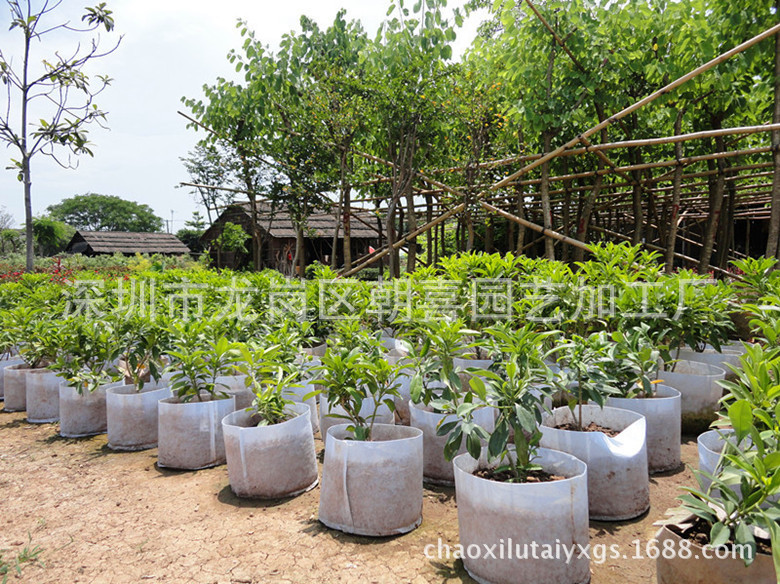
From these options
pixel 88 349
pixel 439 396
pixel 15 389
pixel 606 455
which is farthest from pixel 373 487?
pixel 15 389

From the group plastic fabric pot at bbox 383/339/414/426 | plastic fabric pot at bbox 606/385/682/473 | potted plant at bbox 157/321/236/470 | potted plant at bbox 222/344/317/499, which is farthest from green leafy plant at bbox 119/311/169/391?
plastic fabric pot at bbox 606/385/682/473

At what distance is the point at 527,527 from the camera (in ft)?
6.24

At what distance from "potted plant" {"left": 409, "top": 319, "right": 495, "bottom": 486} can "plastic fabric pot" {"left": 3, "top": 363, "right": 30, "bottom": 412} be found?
12.8 ft

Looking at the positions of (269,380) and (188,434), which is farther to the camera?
(188,434)

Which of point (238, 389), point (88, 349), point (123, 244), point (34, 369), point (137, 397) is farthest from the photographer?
point (123, 244)

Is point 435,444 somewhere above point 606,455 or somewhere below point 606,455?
below

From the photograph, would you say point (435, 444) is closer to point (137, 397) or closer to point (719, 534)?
point (719, 534)

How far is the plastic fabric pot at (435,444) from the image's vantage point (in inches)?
111

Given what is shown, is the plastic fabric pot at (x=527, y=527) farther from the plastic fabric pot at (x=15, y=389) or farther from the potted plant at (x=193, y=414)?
the plastic fabric pot at (x=15, y=389)

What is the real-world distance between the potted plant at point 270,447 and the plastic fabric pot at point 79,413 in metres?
1.72

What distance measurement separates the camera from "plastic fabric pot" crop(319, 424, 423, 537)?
2332 mm

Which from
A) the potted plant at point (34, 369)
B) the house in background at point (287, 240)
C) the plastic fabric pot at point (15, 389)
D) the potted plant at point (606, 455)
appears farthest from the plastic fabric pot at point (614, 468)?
the house in background at point (287, 240)

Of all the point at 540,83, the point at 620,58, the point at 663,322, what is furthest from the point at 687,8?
the point at 663,322

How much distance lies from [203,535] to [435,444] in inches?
48.8
